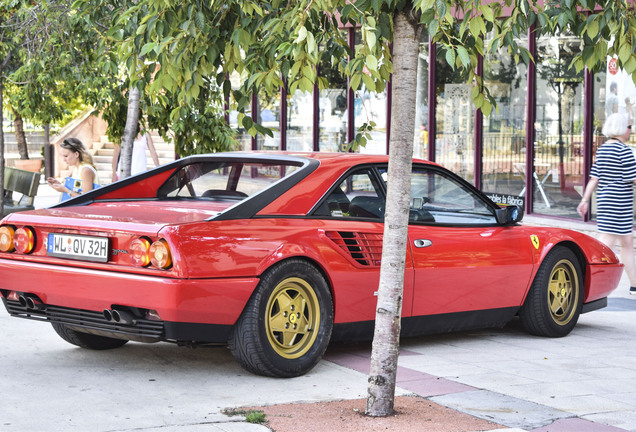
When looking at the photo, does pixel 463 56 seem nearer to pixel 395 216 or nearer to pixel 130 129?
pixel 395 216

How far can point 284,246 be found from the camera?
20.4 ft

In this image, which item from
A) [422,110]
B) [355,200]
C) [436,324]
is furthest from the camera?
[422,110]

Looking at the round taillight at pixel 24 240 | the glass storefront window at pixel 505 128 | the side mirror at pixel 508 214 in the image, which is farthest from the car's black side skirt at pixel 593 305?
the glass storefront window at pixel 505 128

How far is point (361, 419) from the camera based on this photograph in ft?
17.6

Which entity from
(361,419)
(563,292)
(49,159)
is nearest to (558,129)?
(563,292)

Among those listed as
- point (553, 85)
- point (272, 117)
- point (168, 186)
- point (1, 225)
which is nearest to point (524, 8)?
point (168, 186)

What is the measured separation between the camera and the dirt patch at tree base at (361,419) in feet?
17.0

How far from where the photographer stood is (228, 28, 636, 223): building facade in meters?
14.1

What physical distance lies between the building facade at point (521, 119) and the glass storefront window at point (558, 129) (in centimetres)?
1

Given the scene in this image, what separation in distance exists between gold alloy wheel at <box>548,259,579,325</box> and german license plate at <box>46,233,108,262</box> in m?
3.61

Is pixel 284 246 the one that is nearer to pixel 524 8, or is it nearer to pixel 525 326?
pixel 524 8

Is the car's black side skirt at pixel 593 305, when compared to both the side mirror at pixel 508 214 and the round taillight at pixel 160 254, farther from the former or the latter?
the round taillight at pixel 160 254

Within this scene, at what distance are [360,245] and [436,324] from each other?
0.96m

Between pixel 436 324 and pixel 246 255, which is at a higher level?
pixel 246 255
